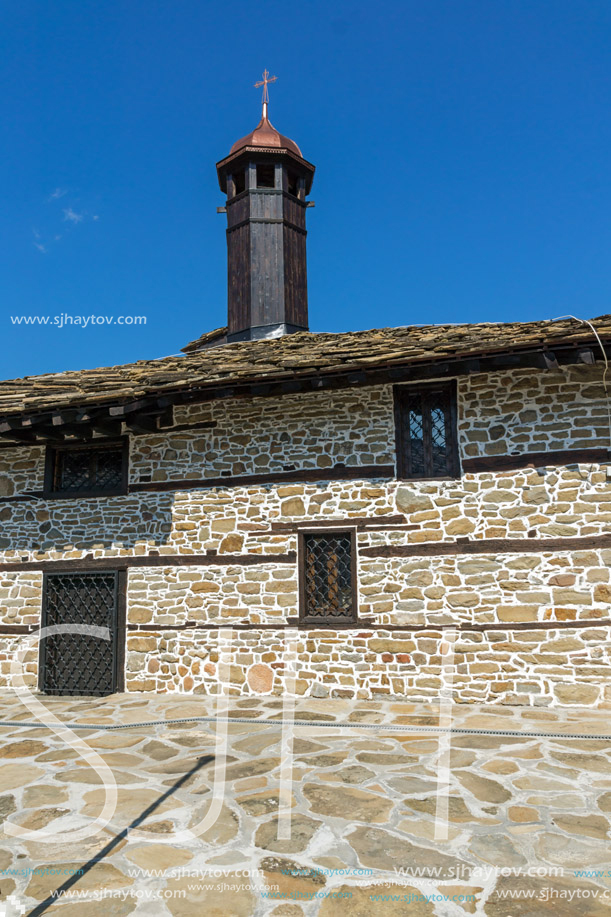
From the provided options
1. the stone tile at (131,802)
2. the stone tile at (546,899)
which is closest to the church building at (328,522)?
the stone tile at (131,802)

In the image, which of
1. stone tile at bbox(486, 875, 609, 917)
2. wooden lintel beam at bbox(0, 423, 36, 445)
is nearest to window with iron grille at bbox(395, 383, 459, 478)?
stone tile at bbox(486, 875, 609, 917)

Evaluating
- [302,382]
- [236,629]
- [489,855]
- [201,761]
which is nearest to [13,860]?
[201,761]

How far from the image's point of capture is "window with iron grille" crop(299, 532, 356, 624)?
315 inches

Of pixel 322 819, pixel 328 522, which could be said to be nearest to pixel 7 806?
pixel 322 819

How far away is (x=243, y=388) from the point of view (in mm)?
8227

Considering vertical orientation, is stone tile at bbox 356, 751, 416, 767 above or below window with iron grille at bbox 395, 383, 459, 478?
below

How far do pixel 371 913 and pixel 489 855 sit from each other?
96cm

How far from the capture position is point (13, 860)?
381 cm

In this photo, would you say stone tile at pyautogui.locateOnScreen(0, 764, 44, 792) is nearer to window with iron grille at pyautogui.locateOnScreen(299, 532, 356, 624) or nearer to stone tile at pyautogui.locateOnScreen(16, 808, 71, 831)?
stone tile at pyautogui.locateOnScreen(16, 808, 71, 831)

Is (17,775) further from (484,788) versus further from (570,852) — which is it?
(570,852)

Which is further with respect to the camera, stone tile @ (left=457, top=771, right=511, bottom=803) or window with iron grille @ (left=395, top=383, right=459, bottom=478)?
window with iron grille @ (left=395, top=383, right=459, bottom=478)

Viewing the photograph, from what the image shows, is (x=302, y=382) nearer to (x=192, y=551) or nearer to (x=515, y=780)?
(x=192, y=551)

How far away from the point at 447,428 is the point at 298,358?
7.28ft

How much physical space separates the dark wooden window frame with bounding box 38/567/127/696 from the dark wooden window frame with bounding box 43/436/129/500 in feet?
3.50
